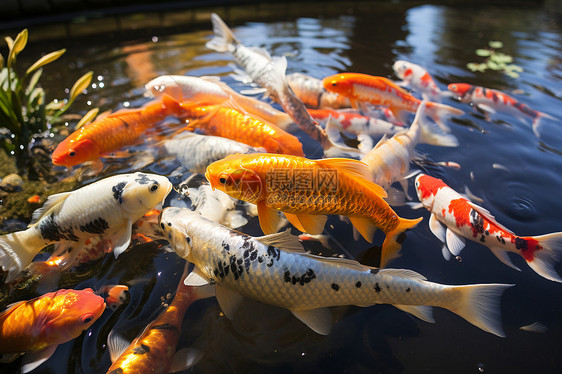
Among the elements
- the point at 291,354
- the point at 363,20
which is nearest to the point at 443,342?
the point at 291,354

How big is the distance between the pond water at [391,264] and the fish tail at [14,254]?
29cm

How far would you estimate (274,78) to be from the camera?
338cm

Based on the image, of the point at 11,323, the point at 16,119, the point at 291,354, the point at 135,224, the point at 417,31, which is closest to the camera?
the point at 11,323

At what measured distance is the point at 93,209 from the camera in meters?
2.18

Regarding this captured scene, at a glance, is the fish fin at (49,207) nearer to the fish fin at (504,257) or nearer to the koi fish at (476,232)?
the koi fish at (476,232)

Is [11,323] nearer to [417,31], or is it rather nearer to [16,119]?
[16,119]

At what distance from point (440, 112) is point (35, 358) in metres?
3.96

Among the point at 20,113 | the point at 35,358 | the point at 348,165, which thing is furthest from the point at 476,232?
the point at 20,113

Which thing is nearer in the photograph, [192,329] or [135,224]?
[192,329]

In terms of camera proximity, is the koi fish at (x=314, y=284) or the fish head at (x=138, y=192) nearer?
the koi fish at (x=314, y=284)

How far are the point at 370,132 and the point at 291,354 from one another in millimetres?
2419

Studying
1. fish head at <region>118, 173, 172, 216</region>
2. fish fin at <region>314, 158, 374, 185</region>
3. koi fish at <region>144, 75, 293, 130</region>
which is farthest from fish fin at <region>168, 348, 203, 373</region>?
koi fish at <region>144, 75, 293, 130</region>

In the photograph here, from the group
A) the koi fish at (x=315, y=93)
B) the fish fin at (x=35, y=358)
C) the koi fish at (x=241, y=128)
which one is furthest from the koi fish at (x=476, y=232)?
the fish fin at (x=35, y=358)

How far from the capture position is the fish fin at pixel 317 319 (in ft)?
6.28
